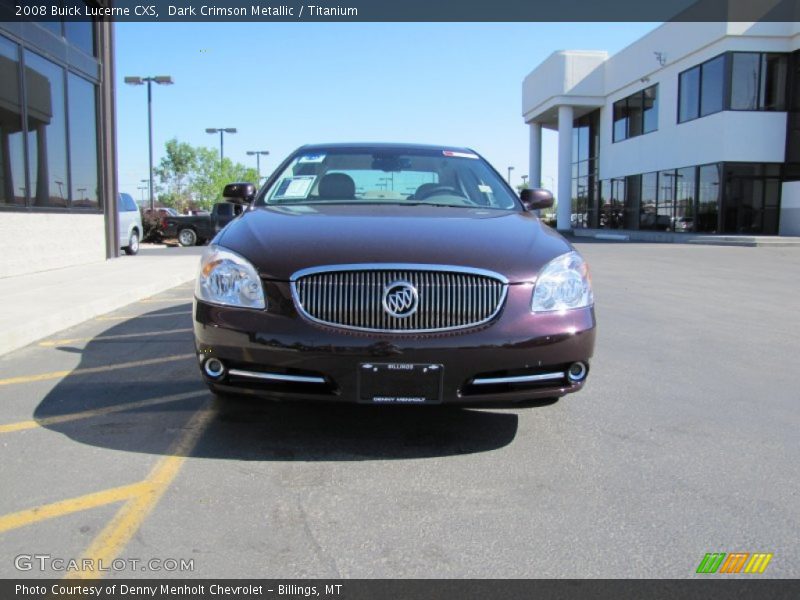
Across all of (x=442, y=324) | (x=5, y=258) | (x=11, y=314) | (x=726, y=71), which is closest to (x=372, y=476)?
(x=442, y=324)

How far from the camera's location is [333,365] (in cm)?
309

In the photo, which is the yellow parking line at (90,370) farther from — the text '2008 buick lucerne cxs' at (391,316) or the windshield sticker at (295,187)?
the text '2008 buick lucerne cxs' at (391,316)

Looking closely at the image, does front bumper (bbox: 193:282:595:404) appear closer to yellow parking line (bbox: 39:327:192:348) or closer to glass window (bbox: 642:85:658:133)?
yellow parking line (bbox: 39:327:192:348)

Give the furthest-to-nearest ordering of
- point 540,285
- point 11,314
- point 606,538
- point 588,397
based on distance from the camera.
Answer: point 11,314
point 588,397
point 540,285
point 606,538

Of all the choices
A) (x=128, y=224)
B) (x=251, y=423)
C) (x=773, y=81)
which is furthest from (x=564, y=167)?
(x=251, y=423)

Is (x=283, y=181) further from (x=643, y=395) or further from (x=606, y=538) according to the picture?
(x=606, y=538)

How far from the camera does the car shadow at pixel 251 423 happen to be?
3490 mm

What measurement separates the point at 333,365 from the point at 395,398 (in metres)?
0.33

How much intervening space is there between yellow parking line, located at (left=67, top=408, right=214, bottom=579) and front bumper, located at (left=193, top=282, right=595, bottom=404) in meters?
0.42

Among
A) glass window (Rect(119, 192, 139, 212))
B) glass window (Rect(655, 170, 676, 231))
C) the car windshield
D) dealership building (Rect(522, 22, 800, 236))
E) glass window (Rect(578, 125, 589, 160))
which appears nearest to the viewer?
the car windshield

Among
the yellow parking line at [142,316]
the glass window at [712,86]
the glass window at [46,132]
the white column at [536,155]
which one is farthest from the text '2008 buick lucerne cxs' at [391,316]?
the white column at [536,155]

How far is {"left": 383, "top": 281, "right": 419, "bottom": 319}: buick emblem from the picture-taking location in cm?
314

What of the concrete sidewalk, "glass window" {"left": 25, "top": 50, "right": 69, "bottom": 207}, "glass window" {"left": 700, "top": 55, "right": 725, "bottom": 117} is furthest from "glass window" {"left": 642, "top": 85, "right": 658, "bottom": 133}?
"glass window" {"left": 25, "top": 50, "right": 69, "bottom": 207}
